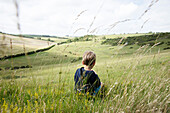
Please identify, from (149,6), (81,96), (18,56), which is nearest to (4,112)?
(81,96)

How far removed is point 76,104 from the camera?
2.03 m

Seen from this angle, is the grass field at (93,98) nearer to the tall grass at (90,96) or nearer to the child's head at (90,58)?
the tall grass at (90,96)

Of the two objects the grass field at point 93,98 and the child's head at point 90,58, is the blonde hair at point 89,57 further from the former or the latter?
the grass field at point 93,98

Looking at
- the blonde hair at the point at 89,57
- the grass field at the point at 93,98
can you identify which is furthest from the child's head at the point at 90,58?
the grass field at the point at 93,98

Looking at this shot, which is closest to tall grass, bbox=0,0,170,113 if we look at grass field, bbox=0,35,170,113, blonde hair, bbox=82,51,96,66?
grass field, bbox=0,35,170,113

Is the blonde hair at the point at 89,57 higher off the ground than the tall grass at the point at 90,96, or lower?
higher

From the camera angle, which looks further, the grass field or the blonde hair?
the blonde hair

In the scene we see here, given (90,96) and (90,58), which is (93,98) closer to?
(90,96)

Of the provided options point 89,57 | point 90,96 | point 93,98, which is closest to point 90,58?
point 89,57

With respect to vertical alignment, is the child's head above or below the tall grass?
above

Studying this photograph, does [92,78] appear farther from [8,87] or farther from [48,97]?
[8,87]

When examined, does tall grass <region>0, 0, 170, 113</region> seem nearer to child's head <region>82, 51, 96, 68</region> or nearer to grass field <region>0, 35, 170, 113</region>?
grass field <region>0, 35, 170, 113</region>

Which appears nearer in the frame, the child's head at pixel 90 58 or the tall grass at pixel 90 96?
the tall grass at pixel 90 96

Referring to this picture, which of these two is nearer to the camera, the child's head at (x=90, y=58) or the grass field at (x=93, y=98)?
the grass field at (x=93, y=98)
